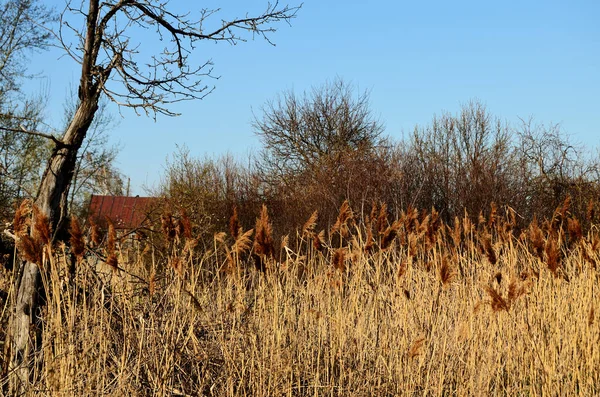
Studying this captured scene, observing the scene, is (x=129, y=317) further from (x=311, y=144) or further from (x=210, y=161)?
(x=311, y=144)

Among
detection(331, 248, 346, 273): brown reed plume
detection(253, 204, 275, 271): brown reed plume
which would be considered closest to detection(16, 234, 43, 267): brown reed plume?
detection(253, 204, 275, 271): brown reed plume

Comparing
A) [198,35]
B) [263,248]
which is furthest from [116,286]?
[198,35]

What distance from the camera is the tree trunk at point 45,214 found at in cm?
420

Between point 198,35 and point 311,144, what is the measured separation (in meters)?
20.1

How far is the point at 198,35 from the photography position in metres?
5.39

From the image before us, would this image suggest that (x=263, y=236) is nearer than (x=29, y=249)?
No

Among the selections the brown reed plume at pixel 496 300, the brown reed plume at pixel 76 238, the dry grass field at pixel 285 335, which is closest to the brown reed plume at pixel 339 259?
the dry grass field at pixel 285 335

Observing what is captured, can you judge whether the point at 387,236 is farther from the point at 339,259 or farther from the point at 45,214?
the point at 45,214

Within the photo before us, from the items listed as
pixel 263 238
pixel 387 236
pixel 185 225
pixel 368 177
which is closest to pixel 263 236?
pixel 263 238

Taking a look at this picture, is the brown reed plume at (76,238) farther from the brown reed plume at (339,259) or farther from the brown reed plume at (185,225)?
the brown reed plume at (339,259)

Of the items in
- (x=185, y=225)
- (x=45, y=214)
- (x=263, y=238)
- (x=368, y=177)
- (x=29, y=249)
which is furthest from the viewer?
(x=368, y=177)

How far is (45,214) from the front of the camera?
4152mm

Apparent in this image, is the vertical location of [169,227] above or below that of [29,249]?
above

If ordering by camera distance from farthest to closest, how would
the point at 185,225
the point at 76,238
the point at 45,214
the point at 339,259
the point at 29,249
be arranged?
the point at 45,214
the point at 339,259
the point at 185,225
the point at 76,238
the point at 29,249
